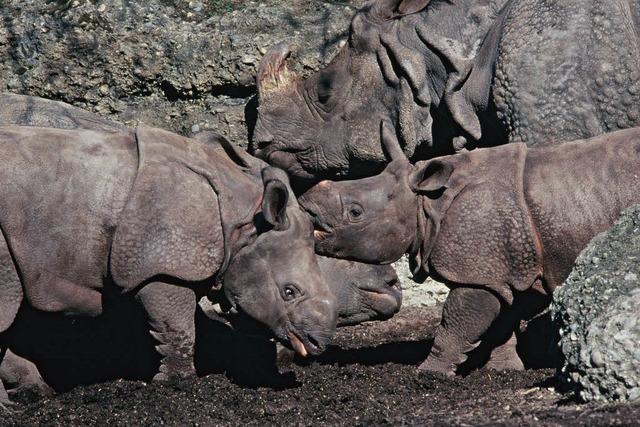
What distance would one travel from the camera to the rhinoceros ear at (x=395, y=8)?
37.7 ft

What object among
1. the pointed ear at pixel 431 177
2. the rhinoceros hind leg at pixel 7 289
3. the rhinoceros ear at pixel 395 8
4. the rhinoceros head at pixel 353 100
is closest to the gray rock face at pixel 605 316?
the pointed ear at pixel 431 177

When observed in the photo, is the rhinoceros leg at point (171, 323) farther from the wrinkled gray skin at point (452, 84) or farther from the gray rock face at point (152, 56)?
the gray rock face at point (152, 56)

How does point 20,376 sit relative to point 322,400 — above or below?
below

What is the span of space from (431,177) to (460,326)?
38.3 inches

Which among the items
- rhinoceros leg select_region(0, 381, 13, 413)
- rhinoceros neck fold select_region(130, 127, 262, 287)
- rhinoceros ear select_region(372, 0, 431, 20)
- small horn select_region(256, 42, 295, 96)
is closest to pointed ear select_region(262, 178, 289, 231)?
rhinoceros neck fold select_region(130, 127, 262, 287)

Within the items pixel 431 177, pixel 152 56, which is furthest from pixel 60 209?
pixel 152 56

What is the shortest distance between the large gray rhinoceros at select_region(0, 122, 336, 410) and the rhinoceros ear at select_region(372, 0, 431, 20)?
2376 millimetres

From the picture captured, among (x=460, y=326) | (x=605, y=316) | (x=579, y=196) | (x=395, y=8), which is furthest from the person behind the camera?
(x=395, y=8)

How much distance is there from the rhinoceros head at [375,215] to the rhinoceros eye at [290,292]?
2.02 ft

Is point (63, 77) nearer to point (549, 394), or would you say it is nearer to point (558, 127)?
point (558, 127)

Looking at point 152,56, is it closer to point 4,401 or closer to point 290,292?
point 290,292

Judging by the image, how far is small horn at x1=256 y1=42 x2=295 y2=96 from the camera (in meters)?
11.7

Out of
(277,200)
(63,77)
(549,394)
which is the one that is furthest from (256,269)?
(63,77)

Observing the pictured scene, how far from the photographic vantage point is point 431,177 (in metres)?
9.92
